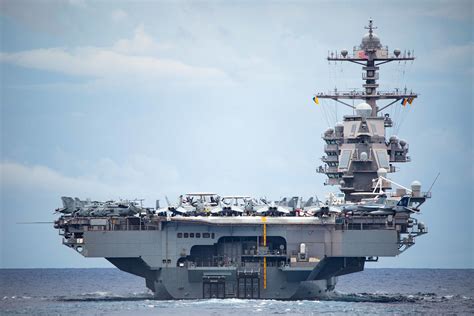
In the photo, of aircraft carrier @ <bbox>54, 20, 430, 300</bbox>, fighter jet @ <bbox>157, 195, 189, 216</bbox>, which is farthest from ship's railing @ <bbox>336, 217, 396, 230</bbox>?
fighter jet @ <bbox>157, 195, 189, 216</bbox>

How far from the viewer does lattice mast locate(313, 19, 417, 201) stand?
76312 mm

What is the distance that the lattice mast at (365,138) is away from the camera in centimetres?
7631

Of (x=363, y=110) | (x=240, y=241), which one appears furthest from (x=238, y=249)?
(x=363, y=110)

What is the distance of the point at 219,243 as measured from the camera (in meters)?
69.6

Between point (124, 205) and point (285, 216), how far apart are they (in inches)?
343

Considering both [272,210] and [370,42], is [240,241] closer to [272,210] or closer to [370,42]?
[272,210]

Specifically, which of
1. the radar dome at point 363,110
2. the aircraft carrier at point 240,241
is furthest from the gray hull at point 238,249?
the radar dome at point 363,110

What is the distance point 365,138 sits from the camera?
7644 centimetres

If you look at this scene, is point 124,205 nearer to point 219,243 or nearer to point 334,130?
point 219,243

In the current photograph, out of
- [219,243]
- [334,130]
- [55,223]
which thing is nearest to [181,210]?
[219,243]

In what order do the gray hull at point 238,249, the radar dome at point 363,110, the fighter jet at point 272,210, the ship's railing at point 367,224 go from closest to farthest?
the gray hull at point 238,249 < the ship's railing at point 367,224 < the fighter jet at point 272,210 < the radar dome at point 363,110

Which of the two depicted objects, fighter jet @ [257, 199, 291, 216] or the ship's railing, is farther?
fighter jet @ [257, 199, 291, 216]

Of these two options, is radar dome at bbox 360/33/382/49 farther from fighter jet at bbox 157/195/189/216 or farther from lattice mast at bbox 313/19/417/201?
fighter jet at bbox 157/195/189/216

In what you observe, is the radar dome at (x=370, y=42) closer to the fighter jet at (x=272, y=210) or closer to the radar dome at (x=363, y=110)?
the radar dome at (x=363, y=110)
